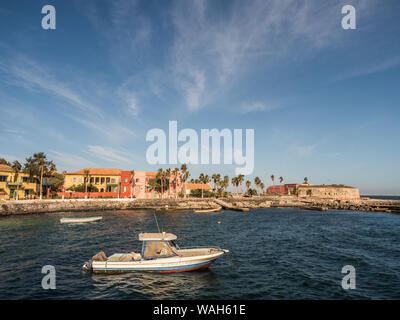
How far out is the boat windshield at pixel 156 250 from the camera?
19.5 m

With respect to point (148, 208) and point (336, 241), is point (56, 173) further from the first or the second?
point (336, 241)

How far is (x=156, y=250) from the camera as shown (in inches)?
789

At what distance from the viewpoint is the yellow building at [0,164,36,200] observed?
6700 cm

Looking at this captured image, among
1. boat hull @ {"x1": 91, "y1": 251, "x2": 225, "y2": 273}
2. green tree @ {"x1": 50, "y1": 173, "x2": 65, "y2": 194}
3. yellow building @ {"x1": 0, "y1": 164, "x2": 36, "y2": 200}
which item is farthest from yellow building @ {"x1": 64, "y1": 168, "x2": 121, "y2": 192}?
boat hull @ {"x1": 91, "y1": 251, "x2": 225, "y2": 273}

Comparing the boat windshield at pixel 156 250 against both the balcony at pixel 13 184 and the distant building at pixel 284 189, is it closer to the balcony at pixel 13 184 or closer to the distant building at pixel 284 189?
the balcony at pixel 13 184

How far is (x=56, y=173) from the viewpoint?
83.5m

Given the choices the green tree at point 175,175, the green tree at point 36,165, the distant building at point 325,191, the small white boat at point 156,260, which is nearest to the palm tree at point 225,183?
the green tree at point 175,175

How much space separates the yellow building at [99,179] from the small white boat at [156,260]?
240ft

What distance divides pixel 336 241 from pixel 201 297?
2660cm

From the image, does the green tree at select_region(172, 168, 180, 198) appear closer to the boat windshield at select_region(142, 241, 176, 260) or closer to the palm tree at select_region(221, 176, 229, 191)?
the palm tree at select_region(221, 176, 229, 191)

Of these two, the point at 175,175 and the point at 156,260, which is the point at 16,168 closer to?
the point at 175,175
